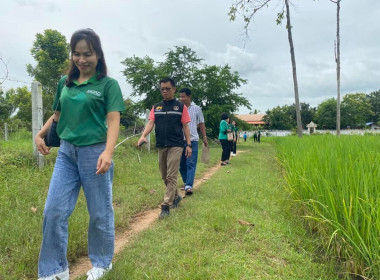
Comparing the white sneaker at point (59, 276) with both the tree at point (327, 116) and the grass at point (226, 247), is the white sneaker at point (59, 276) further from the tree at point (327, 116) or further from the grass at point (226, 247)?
the tree at point (327, 116)

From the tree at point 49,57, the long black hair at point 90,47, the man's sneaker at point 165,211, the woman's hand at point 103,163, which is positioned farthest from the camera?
the tree at point 49,57

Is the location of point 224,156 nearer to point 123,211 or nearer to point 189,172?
point 189,172

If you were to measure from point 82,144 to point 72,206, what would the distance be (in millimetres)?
436

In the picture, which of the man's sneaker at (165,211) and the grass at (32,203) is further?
the man's sneaker at (165,211)

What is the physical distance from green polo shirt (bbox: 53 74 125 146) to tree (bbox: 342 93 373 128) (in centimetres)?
4921

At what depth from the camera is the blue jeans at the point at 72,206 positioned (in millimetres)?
1718

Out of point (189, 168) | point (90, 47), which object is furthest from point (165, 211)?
point (90, 47)

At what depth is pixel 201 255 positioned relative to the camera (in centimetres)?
212

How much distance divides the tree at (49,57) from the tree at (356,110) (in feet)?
142

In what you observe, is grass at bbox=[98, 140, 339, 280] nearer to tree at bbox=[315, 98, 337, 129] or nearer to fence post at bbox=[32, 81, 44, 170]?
fence post at bbox=[32, 81, 44, 170]

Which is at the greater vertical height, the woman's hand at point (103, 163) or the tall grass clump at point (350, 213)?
the woman's hand at point (103, 163)

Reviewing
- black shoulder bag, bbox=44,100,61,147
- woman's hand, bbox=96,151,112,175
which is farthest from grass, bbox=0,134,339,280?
black shoulder bag, bbox=44,100,61,147

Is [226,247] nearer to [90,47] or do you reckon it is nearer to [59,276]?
[59,276]

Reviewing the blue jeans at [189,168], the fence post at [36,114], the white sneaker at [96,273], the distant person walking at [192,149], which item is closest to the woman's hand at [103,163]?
the white sneaker at [96,273]
